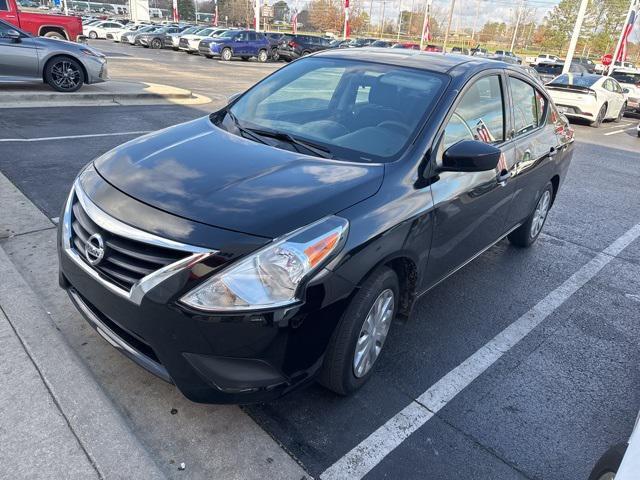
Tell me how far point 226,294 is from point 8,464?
113cm

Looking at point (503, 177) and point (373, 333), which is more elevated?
point (503, 177)

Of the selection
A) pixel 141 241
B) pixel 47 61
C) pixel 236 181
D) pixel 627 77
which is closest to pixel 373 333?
pixel 236 181

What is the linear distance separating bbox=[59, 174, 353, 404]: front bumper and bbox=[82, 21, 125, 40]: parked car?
138 ft

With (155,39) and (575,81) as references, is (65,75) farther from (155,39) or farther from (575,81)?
(155,39)

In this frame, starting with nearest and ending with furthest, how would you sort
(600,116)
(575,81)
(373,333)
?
(373,333)
(575,81)
(600,116)

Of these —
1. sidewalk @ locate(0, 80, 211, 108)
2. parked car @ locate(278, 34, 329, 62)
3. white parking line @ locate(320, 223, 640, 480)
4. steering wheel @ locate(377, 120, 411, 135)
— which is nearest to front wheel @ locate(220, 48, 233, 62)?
parked car @ locate(278, 34, 329, 62)

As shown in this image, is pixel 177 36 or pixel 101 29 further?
pixel 101 29

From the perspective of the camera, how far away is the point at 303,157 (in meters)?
2.86

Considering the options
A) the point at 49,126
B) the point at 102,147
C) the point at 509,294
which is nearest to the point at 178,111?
the point at 49,126

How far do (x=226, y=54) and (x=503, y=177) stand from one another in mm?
28705

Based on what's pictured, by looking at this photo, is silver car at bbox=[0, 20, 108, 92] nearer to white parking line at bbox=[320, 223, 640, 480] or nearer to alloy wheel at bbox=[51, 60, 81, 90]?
alloy wheel at bbox=[51, 60, 81, 90]

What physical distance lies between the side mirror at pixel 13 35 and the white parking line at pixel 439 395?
1046 cm

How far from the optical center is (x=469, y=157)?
2.81 metres

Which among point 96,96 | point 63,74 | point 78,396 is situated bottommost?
point 96,96
